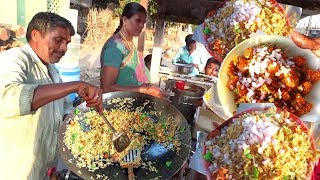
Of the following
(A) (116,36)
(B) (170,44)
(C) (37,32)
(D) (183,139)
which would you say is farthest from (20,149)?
(B) (170,44)

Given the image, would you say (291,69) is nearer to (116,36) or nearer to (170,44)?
(116,36)

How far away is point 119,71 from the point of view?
2768mm

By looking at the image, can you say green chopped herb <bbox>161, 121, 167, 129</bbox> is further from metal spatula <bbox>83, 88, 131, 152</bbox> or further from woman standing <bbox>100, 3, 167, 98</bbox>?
woman standing <bbox>100, 3, 167, 98</bbox>

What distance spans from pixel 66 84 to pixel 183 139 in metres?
0.84

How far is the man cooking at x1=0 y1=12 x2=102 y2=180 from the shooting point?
1.57 meters

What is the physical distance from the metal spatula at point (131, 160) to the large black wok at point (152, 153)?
33 mm

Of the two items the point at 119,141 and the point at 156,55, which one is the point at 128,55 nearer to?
the point at 119,141

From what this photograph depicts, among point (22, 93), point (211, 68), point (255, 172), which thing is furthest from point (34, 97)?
point (211, 68)

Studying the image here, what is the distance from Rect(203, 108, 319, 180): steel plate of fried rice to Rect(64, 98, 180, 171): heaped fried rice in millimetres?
628

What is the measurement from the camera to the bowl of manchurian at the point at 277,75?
1.52 metres

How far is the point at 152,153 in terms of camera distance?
2.00m

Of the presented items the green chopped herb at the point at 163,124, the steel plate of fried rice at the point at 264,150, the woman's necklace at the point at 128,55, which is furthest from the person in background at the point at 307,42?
the woman's necklace at the point at 128,55

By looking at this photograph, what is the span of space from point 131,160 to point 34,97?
732mm

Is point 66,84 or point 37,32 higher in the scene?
point 37,32
